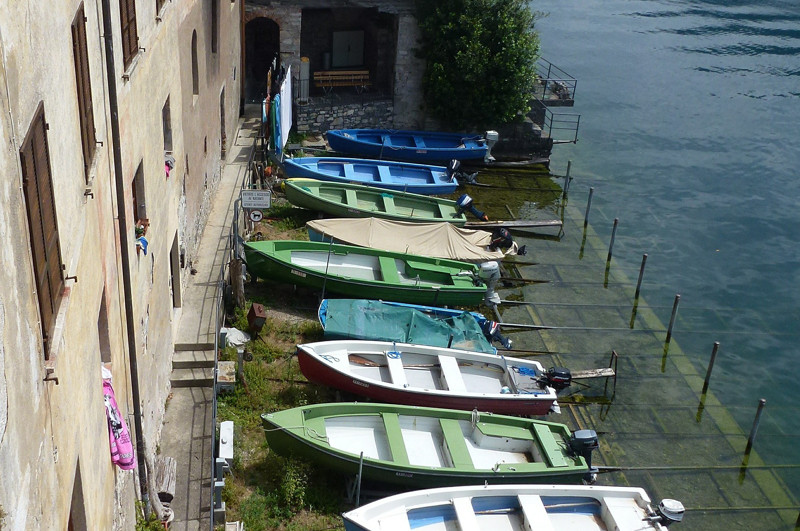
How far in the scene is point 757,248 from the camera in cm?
3178

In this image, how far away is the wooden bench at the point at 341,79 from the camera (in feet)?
110

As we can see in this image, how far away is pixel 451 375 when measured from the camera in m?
18.7

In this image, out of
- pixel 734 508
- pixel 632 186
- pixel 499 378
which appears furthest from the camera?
pixel 632 186

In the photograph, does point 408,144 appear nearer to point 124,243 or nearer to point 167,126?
point 167,126

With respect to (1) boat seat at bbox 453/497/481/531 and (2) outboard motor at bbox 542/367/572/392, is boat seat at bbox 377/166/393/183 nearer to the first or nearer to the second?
(2) outboard motor at bbox 542/367/572/392

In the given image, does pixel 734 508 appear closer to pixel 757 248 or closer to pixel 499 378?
pixel 499 378

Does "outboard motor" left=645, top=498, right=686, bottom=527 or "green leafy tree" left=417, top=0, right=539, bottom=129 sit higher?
"green leafy tree" left=417, top=0, right=539, bottom=129

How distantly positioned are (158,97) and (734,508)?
15.0 meters

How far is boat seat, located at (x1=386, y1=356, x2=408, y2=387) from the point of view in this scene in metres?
18.2

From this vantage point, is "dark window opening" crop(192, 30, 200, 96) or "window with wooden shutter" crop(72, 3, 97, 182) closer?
"window with wooden shutter" crop(72, 3, 97, 182)

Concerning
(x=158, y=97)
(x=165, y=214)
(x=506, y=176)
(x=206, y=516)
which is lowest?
(x=206, y=516)

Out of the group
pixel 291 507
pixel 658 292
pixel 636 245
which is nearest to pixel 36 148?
pixel 291 507

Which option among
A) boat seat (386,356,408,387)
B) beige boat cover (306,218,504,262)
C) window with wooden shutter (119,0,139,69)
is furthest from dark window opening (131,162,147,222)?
beige boat cover (306,218,504,262)

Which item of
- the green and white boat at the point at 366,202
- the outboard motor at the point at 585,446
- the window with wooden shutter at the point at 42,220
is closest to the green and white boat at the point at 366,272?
the green and white boat at the point at 366,202
